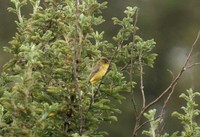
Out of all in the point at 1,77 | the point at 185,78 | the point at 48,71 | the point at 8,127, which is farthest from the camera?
the point at 185,78

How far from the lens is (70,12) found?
479cm

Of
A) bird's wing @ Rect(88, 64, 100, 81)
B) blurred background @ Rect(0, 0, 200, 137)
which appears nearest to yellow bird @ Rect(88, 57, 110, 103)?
bird's wing @ Rect(88, 64, 100, 81)

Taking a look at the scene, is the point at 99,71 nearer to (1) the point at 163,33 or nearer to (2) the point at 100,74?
(2) the point at 100,74

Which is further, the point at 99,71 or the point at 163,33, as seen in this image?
the point at 163,33

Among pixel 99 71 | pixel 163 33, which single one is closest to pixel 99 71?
pixel 99 71

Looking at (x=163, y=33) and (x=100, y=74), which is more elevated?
(x=163, y=33)

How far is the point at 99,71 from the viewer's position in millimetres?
4953

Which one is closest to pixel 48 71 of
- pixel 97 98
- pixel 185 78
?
pixel 97 98

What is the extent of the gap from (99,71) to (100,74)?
0.03 m

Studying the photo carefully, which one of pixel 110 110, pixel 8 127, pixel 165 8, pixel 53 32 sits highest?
pixel 165 8

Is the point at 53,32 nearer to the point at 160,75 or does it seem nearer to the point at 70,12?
the point at 70,12

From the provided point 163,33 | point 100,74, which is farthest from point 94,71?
point 163,33

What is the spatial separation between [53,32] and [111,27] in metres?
13.6

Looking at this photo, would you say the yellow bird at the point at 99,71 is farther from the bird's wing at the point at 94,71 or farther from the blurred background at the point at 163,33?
the blurred background at the point at 163,33
